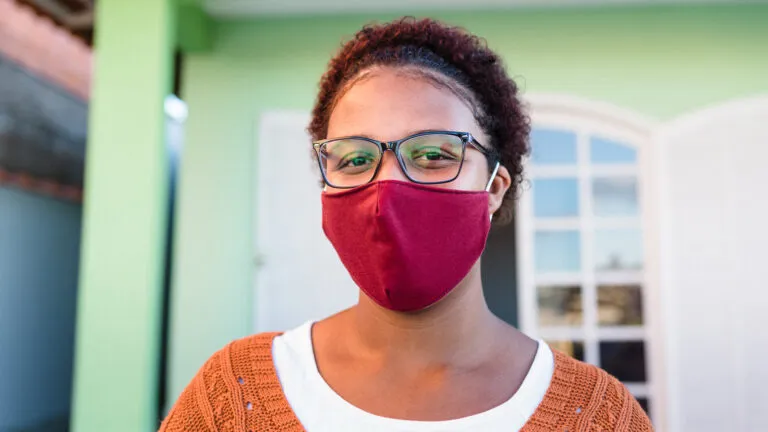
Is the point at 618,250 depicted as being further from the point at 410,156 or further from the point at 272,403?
the point at 272,403

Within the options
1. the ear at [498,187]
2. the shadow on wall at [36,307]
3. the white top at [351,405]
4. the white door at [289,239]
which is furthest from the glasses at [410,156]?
the shadow on wall at [36,307]

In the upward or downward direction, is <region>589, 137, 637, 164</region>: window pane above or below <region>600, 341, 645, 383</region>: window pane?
above

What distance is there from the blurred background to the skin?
236 centimetres

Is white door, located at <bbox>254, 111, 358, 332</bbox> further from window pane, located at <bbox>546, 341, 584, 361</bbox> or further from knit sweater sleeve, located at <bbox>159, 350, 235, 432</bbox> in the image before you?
knit sweater sleeve, located at <bbox>159, 350, 235, 432</bbox>

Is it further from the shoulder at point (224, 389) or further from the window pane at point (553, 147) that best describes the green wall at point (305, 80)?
the shoulder at point (224, 389)

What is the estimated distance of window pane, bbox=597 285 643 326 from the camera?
4027mm

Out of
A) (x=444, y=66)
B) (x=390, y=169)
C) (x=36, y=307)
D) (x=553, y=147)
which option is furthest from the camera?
(x=36, y=307)

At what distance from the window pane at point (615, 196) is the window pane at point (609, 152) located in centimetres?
12

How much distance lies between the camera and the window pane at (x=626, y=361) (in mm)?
3990

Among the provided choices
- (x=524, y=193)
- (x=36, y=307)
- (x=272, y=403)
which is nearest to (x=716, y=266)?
(x=524, y=193)

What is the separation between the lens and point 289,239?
390 cm

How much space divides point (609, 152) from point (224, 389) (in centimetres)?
342

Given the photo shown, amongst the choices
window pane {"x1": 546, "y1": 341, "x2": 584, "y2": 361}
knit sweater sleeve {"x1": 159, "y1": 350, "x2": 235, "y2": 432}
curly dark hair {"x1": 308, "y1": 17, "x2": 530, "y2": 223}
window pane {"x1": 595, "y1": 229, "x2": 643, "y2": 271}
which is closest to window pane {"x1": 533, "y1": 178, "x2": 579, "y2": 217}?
window pane {"x1": 595, "y1": 229, "x2": 643, "y2": 271}

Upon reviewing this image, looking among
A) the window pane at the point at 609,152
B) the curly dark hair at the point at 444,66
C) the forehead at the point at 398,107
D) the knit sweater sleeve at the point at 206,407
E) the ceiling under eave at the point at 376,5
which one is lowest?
the knit sweater sleeve at the point at 206,407
